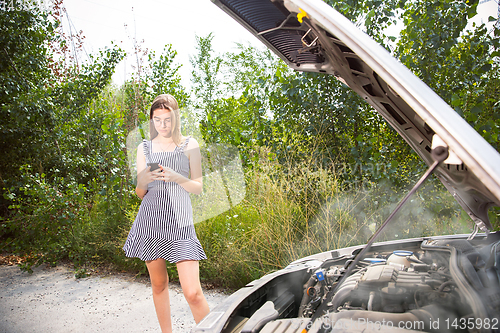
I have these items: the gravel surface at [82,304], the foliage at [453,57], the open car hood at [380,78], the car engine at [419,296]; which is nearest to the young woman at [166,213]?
the car engine at [419,296]

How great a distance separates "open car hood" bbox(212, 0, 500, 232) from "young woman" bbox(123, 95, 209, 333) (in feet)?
3.14

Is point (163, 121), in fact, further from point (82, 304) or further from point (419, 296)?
point (82, 304)

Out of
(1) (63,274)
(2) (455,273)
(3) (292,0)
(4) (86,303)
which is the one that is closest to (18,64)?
(1) (63,274)

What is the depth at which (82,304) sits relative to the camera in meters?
3.31

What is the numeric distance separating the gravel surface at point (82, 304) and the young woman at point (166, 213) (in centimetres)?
109

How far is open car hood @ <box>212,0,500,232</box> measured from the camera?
73 centimetres

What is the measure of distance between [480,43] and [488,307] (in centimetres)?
334

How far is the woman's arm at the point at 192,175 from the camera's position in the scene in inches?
79.4

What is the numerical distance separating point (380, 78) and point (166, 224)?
4.99 ft

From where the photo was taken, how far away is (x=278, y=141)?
13.6 feet

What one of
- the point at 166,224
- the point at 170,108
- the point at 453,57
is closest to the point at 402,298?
the point at 166,224

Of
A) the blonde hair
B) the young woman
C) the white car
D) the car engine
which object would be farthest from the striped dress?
the car engine

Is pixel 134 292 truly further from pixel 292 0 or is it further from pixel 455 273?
pixel 292 0

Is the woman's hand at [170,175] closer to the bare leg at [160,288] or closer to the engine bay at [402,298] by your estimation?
the bare leg at [160,288]
